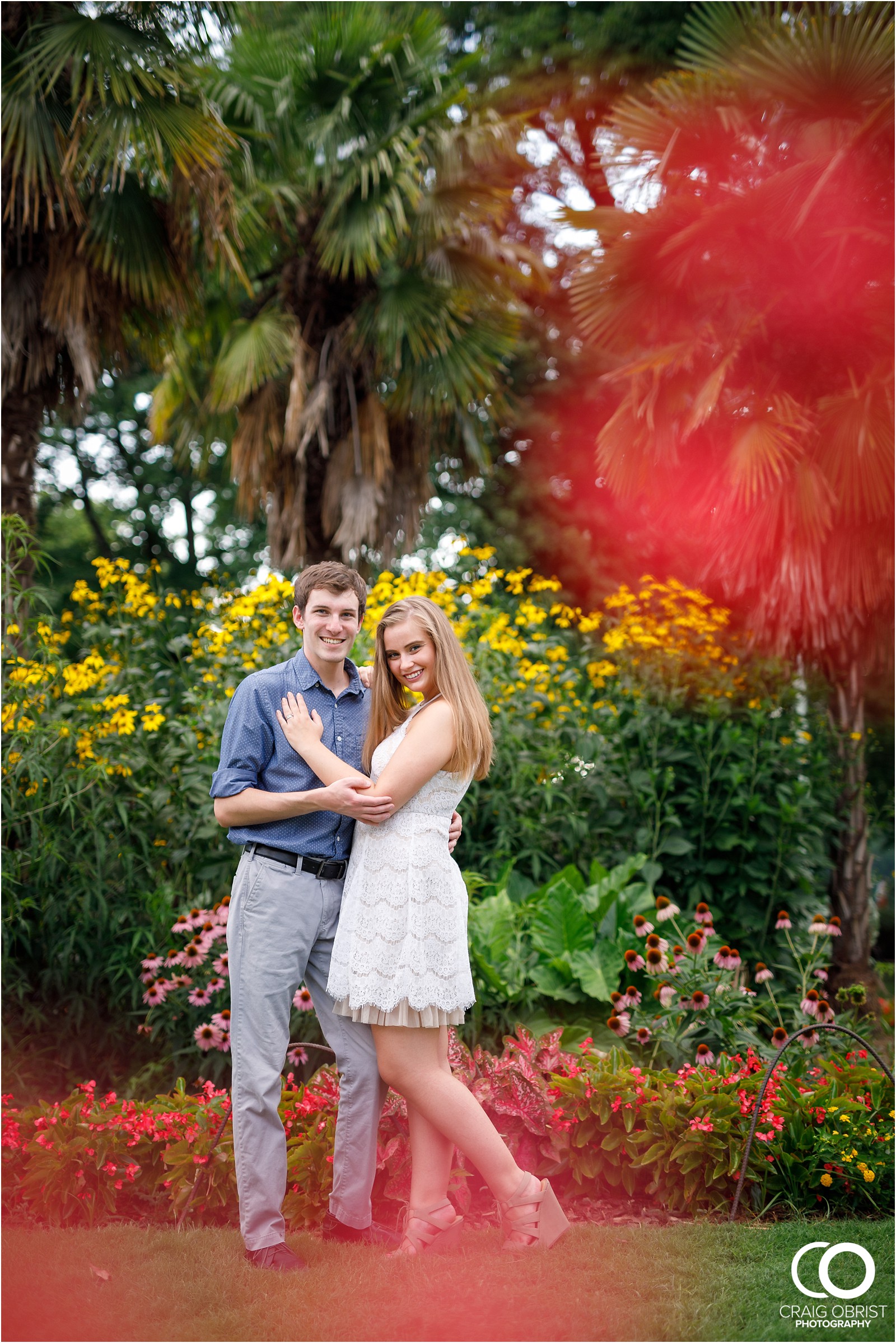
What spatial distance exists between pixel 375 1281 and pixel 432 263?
25.2ft

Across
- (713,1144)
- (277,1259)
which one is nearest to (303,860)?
(277,1259)

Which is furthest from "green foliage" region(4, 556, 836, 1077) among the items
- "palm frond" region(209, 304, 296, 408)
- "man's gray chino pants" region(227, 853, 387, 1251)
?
"palm frond" region(209, 304, 296, 408)

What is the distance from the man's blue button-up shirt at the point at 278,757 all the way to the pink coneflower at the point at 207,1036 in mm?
1293

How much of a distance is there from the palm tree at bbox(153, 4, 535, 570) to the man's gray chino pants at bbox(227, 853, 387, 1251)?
19.1 ft

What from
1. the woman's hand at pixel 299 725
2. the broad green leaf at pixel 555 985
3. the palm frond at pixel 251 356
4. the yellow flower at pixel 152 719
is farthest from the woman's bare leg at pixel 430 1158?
the palm frond at pixel 251 356

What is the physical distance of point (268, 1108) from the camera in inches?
103

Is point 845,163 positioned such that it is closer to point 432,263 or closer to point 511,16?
point 432,263

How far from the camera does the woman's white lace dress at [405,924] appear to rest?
2562mm

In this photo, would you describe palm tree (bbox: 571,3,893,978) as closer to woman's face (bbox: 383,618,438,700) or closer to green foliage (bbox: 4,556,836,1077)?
green foliage (bbox: 4,556,836,1077)

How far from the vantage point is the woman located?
8.41ft

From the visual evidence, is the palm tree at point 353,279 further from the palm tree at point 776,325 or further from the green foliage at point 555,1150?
the green foliage at point 555,1150

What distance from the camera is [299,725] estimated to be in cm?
263

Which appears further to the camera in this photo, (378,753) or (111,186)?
(111,186)

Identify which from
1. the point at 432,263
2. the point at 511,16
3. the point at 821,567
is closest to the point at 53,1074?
the point at 821,567
